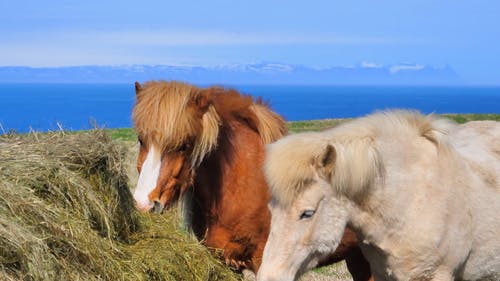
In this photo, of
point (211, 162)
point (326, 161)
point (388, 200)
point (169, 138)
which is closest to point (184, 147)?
point (169, 138)

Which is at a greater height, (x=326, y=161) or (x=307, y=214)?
(x=326, y=161)

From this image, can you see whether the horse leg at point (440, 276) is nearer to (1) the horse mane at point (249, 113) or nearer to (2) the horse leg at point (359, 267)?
(2) the horse leg at point (359, 267)

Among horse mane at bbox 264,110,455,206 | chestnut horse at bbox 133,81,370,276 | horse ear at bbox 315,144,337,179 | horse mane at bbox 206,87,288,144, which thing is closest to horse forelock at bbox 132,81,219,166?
chestnut horse at bbox 133,81,370,276

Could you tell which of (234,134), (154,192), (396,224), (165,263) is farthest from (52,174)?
(396,224)

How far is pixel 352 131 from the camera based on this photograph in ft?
13.4

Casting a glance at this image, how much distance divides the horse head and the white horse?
0.91 meters

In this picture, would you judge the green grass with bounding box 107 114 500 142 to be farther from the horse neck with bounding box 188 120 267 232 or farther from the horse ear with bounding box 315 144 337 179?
the horse ear with bounding box 315 144 337 179

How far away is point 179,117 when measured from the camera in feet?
15.3

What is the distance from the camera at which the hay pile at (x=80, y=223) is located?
415 centimetres

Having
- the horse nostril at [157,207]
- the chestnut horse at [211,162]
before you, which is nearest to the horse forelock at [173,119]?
the chestnut horse at [211,162]

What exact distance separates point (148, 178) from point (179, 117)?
0.49 meters

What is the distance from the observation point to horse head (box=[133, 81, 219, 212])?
15.0 ft

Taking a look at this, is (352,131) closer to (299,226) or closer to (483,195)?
(299,226)

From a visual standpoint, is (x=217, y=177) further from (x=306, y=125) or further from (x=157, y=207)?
(x=306, y=125)
